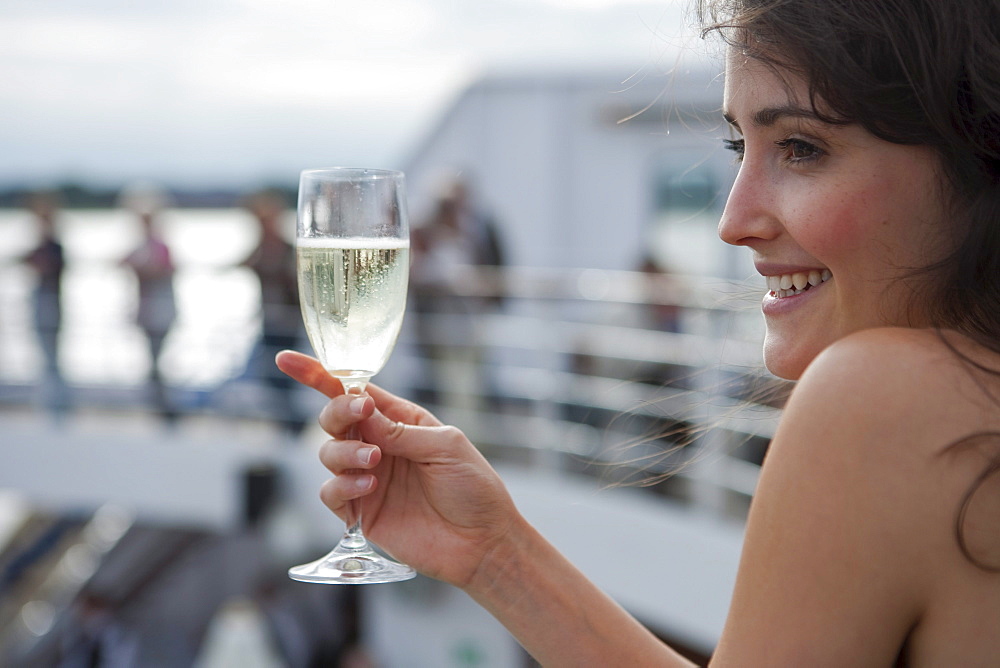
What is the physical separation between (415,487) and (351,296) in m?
0.25

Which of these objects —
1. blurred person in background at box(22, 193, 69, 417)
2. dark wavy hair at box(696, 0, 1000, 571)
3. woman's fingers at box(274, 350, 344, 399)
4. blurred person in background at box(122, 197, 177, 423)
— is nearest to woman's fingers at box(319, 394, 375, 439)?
woman's fingers at box(274, 350, 344, 399)

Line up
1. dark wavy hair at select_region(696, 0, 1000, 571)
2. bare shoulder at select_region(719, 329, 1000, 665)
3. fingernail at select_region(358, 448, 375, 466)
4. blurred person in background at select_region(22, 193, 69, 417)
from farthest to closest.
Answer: blurred person in background at select_region(22, 193, 69, 417), fingernail at select_region(358, 448, 375, 466), dark wavy hair at select_region(696, 0, 1000, 571), bare shoulder at select_region(719, 329, 1000, 665)

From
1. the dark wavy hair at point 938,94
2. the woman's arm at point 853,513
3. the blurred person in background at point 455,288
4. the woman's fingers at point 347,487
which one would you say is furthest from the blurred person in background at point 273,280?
the woman's arm at point 853,513

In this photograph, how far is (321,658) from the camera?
9.55 meters

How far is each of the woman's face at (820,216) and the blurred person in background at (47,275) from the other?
6.75 meters

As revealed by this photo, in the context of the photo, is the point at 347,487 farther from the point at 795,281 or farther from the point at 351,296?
the point at 795,281

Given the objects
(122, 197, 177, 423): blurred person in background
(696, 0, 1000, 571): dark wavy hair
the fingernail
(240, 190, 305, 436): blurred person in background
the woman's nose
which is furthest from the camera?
(122, 197, 177, 423): blurred person in background

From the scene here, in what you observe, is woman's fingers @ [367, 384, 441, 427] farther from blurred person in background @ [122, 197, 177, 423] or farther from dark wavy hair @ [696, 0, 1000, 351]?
blurred person in background @ [122, 197, 177, 423]

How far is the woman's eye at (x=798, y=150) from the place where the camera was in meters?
1.05

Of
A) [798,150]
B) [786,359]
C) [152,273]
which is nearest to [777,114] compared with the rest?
[798,150]

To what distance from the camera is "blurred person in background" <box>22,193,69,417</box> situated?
7.20m

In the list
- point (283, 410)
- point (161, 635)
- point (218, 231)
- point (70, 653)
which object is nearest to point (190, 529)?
point (161, 635)

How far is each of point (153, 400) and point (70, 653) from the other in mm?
3937

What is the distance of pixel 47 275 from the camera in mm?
7418
